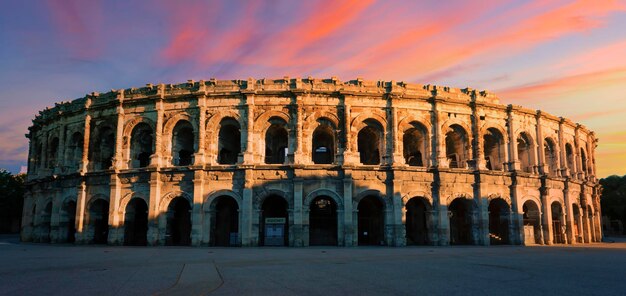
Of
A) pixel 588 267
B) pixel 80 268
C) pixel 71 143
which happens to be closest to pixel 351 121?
pixel 588 267

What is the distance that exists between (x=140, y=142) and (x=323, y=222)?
11.9 m

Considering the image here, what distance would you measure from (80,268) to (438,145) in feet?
61.2

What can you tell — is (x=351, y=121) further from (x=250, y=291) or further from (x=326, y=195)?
(x=250, y=291)

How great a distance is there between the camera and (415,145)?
87.5 ft

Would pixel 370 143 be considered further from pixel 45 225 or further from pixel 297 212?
pixel 45 225

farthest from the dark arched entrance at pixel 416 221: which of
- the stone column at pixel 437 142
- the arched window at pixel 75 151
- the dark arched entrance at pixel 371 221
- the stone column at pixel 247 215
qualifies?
the arched window at pixel 75 151

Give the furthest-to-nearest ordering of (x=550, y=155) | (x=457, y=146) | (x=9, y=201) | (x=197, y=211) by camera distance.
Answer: (x=9, y=201)
(x=550, y=155)
(x=457, y=146)
(x=197, y=211)

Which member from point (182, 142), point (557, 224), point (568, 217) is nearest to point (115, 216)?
point (182, 142)

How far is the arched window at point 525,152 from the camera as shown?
2781 cm

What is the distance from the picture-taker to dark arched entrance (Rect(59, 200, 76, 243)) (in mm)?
26234

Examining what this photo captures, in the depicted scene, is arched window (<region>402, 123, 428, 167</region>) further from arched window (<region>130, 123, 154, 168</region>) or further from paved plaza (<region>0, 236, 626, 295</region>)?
arched window (<region>130, 123, 154, 168</region>)

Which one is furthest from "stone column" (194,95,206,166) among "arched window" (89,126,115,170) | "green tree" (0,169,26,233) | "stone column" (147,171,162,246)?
"green tree" (0,169,26,233)

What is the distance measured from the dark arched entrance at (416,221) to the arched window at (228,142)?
11.0 m

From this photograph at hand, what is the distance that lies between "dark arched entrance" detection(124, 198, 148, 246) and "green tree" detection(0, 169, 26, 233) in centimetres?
2711
